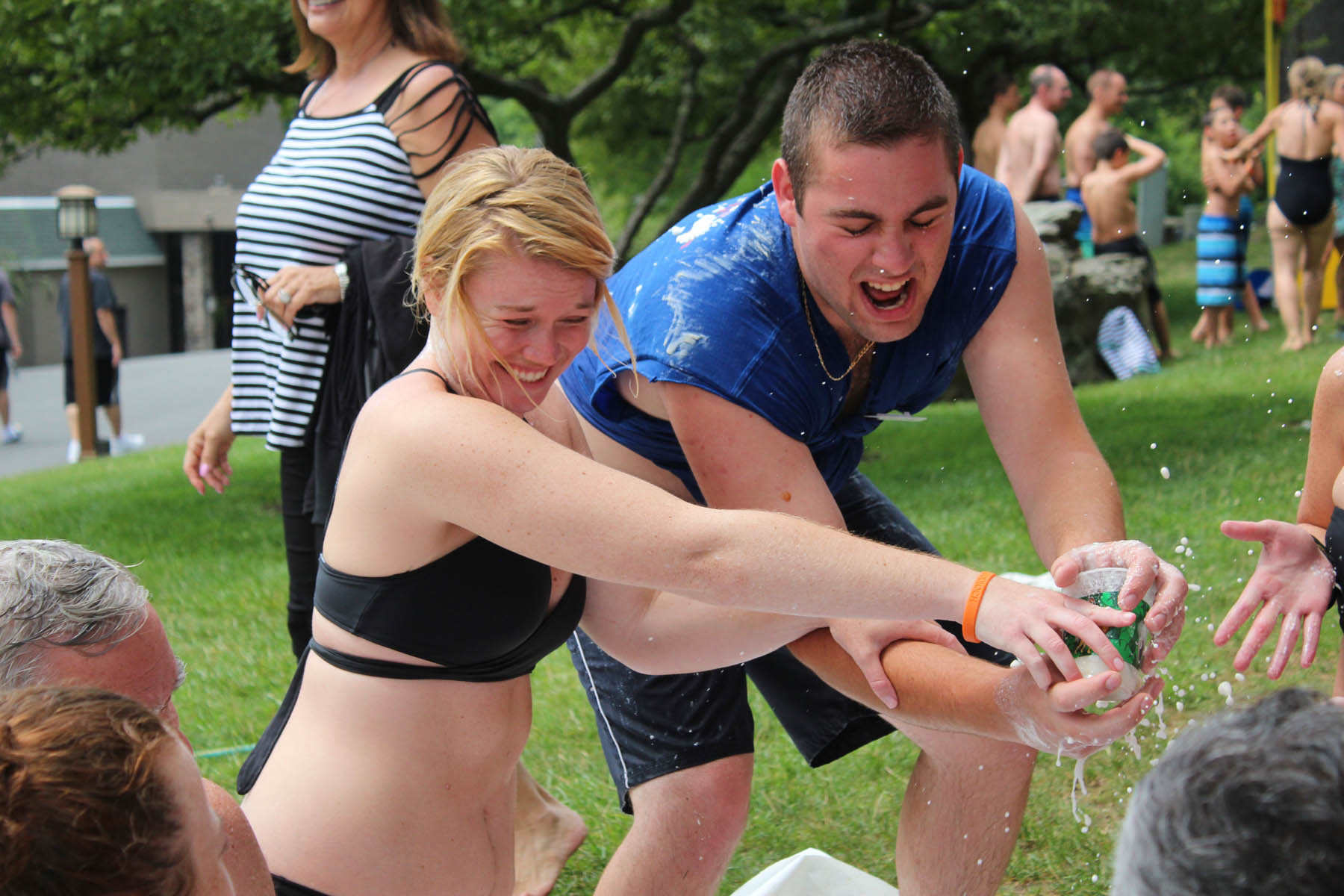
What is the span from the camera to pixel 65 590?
1.92 metres

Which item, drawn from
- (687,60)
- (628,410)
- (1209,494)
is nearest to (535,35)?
(687,60)

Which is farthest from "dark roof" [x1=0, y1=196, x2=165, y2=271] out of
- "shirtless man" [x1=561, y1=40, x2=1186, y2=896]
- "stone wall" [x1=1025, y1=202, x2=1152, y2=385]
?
"shirtless man" [x1=561, y1=40, x2=1186, y2=896]

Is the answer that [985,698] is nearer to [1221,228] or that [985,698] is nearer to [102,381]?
[1221,228]

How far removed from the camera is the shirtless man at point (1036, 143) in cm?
1084

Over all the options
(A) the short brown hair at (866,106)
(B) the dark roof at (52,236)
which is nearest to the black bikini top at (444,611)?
(A) the short brown hair at (866,106)

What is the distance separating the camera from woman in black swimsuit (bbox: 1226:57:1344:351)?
34.4ft

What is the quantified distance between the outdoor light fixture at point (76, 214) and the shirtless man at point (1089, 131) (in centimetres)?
906

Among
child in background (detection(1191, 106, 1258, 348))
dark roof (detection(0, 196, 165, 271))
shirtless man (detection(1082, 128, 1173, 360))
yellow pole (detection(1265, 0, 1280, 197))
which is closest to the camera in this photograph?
yellow pole (detection(1265, 0, 1280, 197))

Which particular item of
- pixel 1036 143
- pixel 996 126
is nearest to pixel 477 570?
pixel 1036 143

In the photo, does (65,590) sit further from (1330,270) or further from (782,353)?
(1330,270)

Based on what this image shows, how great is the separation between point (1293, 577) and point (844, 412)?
95cm

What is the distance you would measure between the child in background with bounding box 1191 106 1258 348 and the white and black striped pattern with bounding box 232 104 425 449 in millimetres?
10330

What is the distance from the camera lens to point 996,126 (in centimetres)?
1233

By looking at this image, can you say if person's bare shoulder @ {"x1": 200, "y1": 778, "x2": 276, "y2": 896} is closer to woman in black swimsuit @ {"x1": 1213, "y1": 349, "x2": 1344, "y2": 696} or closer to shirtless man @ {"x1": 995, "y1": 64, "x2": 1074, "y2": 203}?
woman in black swimsuit @ {"x1": 1213, "y1": 349, "x2": 1344, "y2": 696}
